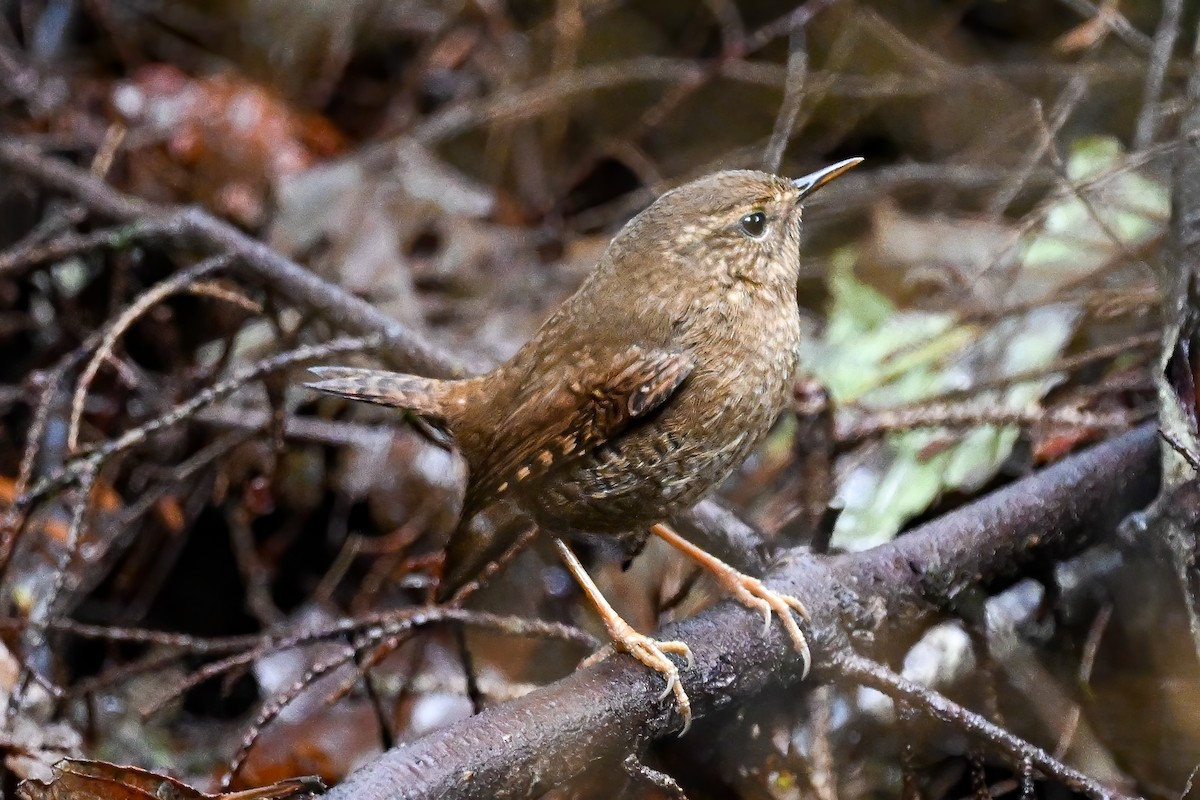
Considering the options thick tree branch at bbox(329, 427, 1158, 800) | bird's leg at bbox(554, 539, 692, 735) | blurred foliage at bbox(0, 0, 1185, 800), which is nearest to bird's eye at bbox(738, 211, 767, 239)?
blurred foliage at bbox(0, 0, 1185, 800)

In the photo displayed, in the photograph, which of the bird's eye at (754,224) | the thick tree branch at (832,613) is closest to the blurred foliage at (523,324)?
the thick tree branch at (832,613)

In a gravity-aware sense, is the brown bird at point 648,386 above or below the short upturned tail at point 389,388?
below

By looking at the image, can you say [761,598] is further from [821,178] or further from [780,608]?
[821,178]

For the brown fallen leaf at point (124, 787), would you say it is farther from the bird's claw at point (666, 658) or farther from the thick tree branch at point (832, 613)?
the bird's claw at point (666, 658)

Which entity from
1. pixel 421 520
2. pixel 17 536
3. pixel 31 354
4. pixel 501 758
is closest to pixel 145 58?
pixel 31 354

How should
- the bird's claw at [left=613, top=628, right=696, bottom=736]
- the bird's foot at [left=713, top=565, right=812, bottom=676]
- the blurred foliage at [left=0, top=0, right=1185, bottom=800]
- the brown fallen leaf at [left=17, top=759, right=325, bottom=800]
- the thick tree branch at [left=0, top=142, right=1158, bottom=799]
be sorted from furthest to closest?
1. the blurred foliage at [left=0, top=0, right=1185, bottom=800]
2. the bird's foot at [left=713, top=565, right=812, bottom=676]
3. the bird's claw at [left=613, top=628, right=696, bottom=736]
4. the thick tree branch at [left=0, top=142, right=1158, bottom=799]
5. the brown fallen leaf at [left=17, top=759, right=325, bottom=800]

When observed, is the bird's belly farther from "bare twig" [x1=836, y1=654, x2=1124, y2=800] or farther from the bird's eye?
"bare twig" [x1=836, y1=654, x2=1124, y2=800]

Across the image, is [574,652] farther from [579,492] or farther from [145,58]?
[145,58]
